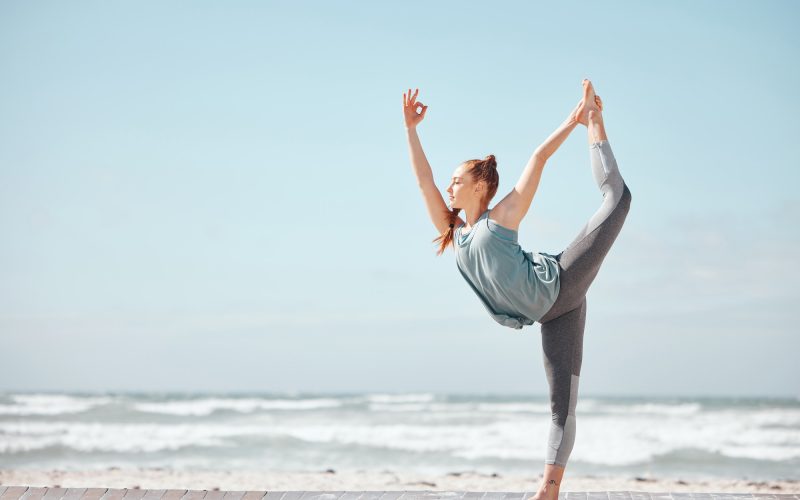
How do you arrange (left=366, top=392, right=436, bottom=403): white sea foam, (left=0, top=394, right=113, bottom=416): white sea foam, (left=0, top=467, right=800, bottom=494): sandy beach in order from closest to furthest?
(left=0, top=467, right=800, bottom=494): sandy beach < (left=0, top=394, right=113, bottom=416): white sea foam < (left=366, top=392, right=436, bottom=403): white sea foam

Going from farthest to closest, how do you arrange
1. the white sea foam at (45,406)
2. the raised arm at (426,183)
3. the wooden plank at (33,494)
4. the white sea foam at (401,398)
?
the white sea foam at (401,398) → the white sea foam at (45,406) → the wooden plank at (33,494) → the raised arm at (426,183)

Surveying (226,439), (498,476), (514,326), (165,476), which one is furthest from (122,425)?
(514,326)

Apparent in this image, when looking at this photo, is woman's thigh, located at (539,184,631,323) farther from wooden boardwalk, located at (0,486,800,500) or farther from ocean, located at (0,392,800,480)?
ocean, located at (0,392,800,480)

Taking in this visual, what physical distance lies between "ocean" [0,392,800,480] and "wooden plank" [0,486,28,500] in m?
7.75

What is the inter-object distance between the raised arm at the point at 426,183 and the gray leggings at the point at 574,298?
686 millimetres

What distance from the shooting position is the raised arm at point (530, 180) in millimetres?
4434

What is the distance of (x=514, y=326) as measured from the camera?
457 cm

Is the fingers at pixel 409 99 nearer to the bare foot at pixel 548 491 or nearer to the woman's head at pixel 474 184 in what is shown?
the woman's head at pixel 474 184

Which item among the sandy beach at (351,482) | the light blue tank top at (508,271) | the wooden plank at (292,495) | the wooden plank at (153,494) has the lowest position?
the sandy beach at (351,482)

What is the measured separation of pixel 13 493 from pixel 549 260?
12.5 ft

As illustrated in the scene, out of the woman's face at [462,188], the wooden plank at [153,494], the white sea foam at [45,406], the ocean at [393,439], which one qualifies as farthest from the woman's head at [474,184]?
the white sea foam at [45,406]

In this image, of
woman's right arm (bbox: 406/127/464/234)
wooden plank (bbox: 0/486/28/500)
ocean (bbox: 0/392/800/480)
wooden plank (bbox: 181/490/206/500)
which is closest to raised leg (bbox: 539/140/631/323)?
woman's right arm (bbox: 406/127/464/234)

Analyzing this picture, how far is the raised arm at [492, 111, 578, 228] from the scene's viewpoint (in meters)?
4.43

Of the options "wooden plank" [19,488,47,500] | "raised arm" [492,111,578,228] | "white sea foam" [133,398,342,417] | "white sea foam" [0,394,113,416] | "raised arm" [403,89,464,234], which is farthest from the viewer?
"white sea foam" [0,394,113,416]
